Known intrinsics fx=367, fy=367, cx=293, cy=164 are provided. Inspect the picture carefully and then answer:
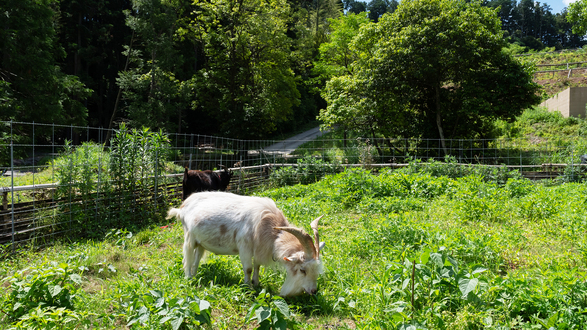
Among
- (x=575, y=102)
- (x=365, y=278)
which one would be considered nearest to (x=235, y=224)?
(x=365, y=278)

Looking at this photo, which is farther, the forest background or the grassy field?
the forest background

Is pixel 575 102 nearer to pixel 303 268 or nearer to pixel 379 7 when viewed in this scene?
pixel 303 268

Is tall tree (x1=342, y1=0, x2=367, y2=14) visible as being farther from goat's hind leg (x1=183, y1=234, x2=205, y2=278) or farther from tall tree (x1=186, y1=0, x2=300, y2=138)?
goat's hind leg (x1=183, y1=234, x2=205, y2=278)

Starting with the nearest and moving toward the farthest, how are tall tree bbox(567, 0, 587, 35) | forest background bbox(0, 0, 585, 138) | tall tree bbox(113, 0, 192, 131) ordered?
1. forest background bbox(0, 0, 585, 138)
2. tall tree bbox(567, 0, 587, 35)
3. tall tree bbox(113, 0, 192, 131)

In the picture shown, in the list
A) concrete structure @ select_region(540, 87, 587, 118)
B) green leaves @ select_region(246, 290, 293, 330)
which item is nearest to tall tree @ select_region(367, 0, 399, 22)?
concrete structure @ select_region(540, 87, 587, 118)

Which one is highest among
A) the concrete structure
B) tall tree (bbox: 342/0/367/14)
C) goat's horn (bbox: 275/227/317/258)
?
tall tree (bbox: 342/0/367/14)

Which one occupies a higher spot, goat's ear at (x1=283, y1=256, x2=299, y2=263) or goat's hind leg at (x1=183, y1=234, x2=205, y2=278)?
goat's ear at (x1=283, y1=256, x2=299, y2=263)

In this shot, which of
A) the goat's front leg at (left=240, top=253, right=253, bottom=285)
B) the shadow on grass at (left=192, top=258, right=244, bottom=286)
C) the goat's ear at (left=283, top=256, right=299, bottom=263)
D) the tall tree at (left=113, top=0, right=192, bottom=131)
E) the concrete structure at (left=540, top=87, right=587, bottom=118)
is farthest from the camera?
the concrete structure at (left=540, top=87, right=587, bottom=118)

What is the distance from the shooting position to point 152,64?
810 inches

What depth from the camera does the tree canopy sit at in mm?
16156

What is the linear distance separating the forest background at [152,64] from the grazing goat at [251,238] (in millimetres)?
14014

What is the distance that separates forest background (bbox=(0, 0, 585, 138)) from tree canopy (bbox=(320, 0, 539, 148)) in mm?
1840

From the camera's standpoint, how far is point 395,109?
18.2 meters

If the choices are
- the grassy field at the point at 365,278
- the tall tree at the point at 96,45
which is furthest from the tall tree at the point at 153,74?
the grassy field at the point at 365,278
